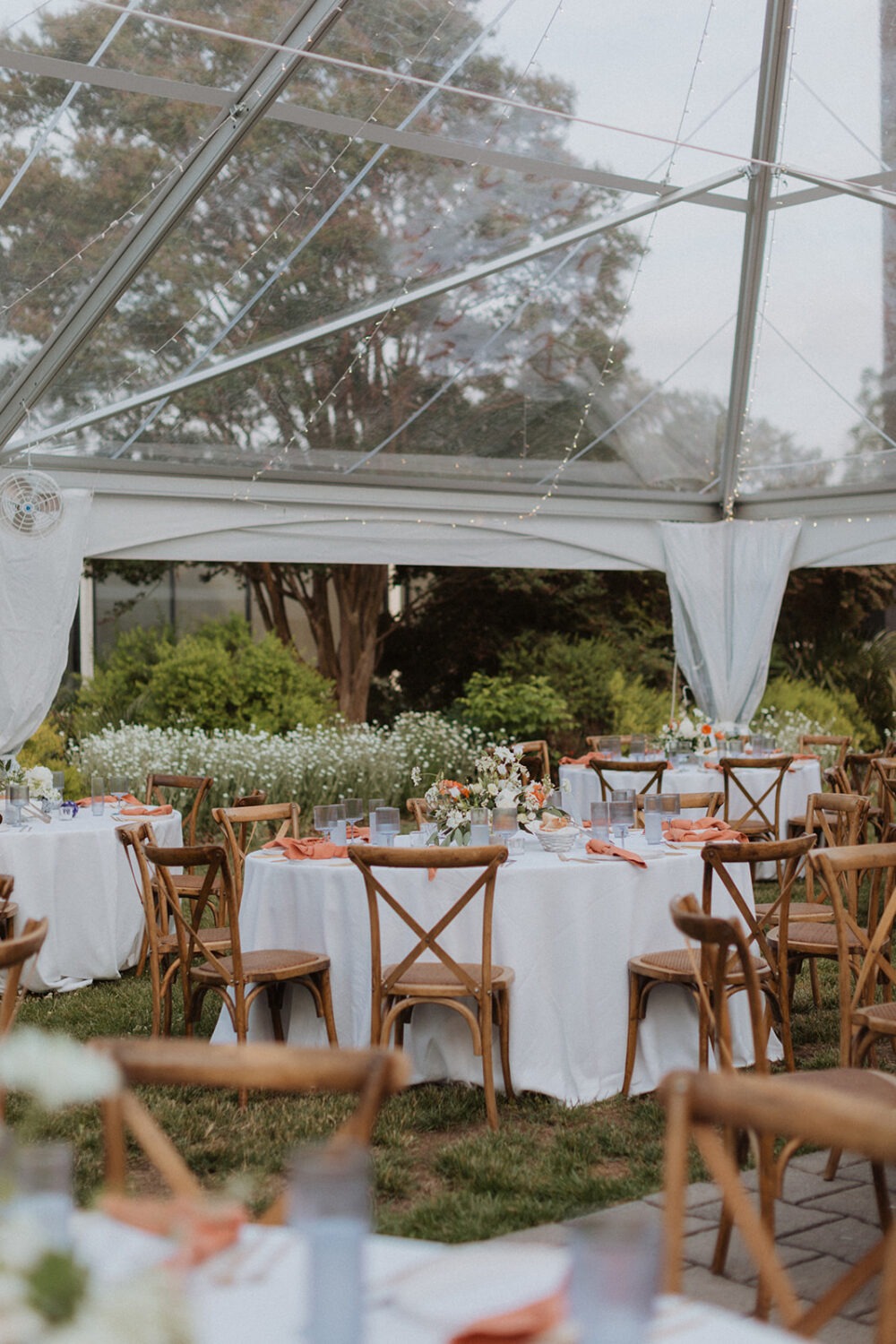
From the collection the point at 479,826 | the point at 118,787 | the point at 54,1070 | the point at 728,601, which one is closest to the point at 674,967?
the point at 479,826

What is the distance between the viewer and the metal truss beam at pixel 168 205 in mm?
7129

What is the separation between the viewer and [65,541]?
897 cm

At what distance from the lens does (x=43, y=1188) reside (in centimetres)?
141

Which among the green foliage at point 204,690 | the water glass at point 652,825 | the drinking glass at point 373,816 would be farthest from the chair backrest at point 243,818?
the green foliage at point 204,690

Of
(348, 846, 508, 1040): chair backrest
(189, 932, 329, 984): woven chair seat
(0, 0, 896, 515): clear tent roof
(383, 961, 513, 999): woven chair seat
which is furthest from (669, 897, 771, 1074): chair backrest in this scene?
(0, 0, 896, 515): clear tent roof

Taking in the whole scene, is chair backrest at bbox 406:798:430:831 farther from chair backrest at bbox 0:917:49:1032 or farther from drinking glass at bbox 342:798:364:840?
chair backrest at bbox 0:917:49:1032

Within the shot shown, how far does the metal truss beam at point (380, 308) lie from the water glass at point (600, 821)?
16.4ft

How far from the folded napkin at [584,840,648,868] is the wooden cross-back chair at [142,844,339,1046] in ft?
3.50

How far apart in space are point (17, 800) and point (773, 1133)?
564cm

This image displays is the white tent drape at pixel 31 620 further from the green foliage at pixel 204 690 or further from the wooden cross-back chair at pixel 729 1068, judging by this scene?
the wooden cross-back chair at pixel 729 1068

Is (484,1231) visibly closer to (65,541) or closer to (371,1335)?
(371,1335)

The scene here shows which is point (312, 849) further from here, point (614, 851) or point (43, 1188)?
point (43, 1188)

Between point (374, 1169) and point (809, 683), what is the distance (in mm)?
11542

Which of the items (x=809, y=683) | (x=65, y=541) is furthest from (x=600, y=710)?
(x=65, y=541)
